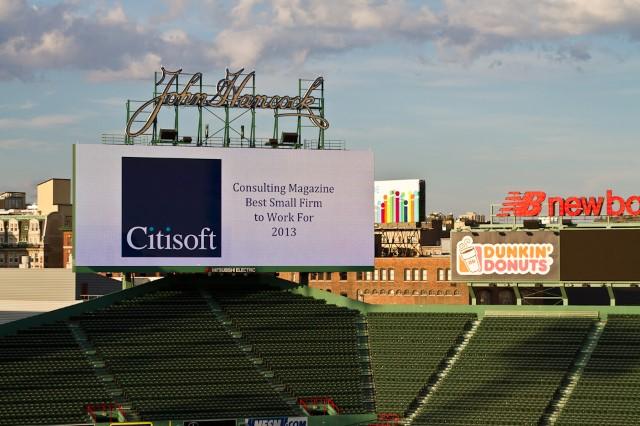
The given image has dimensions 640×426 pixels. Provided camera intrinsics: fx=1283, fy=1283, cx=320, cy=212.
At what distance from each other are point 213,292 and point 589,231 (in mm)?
22616

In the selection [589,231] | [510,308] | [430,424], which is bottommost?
[430,424]

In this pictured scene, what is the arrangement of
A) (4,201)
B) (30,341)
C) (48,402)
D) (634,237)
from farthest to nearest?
(4,201), (634,237), (30,341), (48,402)

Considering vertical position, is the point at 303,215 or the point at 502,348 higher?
the point at 303,215

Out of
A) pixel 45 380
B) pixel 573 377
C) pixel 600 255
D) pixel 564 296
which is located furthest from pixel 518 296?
pixel 45 380

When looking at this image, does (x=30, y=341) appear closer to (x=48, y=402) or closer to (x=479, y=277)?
(x=48, y=402)

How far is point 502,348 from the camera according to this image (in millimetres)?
72125

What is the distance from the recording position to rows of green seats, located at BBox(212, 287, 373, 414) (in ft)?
228

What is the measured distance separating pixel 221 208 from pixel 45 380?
563 inches

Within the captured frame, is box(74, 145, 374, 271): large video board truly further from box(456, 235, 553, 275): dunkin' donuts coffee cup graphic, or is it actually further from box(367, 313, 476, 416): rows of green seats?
box(456, 235, 553, 275): dunkin' donuts coffee cup graphic

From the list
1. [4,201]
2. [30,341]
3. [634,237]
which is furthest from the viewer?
[4,201]

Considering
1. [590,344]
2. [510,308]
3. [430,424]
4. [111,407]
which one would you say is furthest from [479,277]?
[111,407]

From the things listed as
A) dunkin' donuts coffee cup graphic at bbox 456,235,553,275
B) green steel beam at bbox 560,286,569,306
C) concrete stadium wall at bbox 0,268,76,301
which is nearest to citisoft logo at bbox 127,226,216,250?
dunkin' donuts coffee cup graphic at bbox 456,235,553,275

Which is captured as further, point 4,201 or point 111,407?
point 4,201

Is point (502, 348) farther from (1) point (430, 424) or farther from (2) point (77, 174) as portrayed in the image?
(2) point (77, 174)
